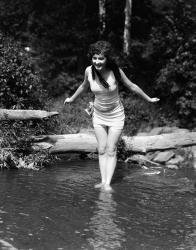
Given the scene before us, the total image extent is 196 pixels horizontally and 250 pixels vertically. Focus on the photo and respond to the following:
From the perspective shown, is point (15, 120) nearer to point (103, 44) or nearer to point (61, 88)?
point (103, 44)

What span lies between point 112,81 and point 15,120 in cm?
291

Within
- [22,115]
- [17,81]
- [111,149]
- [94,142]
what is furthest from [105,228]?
[17,81]

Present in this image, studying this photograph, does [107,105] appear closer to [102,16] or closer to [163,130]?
[163,130]

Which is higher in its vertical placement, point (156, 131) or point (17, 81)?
point (17, 81)

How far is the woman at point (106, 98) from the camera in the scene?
7.68 meters

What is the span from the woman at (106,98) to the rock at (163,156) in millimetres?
2707

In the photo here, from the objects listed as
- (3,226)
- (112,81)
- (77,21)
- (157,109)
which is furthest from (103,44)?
(77,21)

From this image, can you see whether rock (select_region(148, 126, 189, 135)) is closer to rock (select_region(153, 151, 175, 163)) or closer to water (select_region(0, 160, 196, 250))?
rock (select_region(153, 151, 175, 163))

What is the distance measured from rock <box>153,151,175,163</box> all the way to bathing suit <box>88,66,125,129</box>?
2.97m

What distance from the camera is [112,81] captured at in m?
7.82

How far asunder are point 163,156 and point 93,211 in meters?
4.35

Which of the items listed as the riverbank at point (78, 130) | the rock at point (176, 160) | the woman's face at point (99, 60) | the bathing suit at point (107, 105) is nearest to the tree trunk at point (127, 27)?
the riverbank at point (78, 130)

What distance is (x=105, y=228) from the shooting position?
Answer: 6.10m

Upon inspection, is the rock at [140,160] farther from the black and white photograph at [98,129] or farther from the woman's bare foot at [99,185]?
the woman's bare foot at [99,185]
